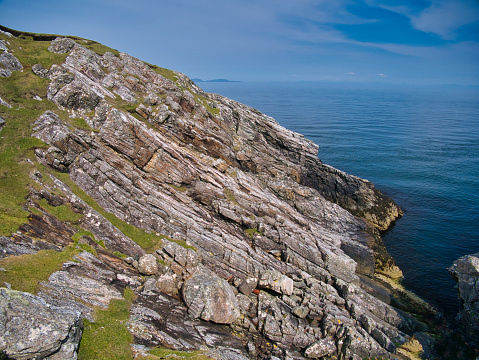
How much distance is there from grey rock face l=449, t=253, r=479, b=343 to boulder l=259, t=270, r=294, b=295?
18245 millimetres

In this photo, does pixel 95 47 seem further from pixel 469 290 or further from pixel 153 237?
pixel 469 290

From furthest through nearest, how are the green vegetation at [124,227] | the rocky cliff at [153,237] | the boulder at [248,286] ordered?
the boulder at [248,286]
the green vegetation at [124,227]
the rocky cliff at [153,237]

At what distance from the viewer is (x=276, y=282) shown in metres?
29.8

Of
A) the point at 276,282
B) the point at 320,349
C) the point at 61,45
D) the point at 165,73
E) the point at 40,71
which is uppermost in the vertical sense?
the point at 165,73

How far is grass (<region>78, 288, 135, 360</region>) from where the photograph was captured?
14.6 meters

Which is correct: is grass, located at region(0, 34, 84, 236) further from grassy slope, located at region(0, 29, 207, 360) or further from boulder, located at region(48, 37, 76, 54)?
boulder, located at region(48, 37, 76, 54)

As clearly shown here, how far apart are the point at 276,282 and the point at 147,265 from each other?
551 inches

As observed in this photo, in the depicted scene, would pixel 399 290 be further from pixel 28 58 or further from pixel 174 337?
pixel 28 58

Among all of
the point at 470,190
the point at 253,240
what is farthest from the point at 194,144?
the point at 470,190

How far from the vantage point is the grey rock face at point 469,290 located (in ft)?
90.8

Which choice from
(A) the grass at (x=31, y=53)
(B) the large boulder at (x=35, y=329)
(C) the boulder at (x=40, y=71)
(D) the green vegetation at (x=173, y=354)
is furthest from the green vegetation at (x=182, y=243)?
(A) the grass at (x=31, y=53)

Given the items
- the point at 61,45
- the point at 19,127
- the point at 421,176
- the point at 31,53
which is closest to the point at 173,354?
the point at 19,127

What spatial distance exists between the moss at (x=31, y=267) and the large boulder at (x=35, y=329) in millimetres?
2306

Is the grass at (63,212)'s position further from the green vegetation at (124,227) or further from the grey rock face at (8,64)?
the grey rock face at (8,64)
